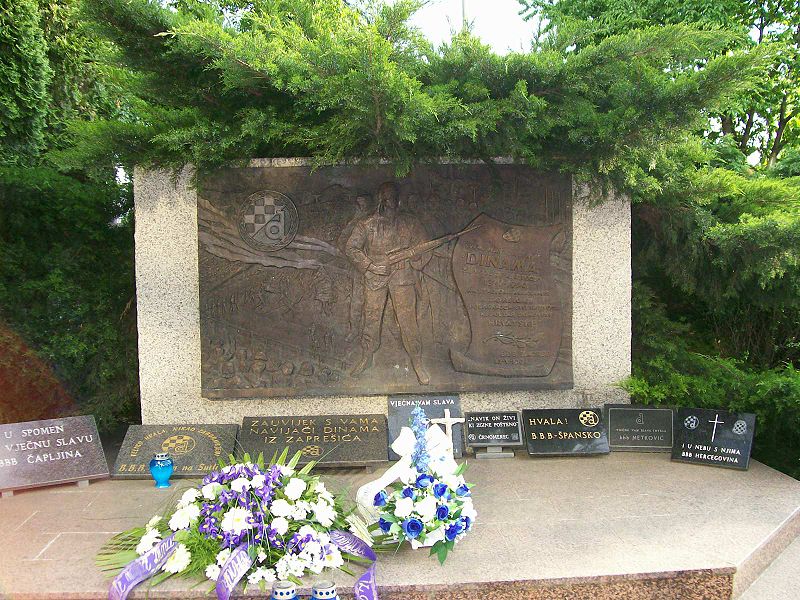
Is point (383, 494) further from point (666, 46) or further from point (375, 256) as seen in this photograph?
point (666, 46)

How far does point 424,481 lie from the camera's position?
3.40 metres

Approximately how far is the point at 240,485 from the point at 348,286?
8.55 ft

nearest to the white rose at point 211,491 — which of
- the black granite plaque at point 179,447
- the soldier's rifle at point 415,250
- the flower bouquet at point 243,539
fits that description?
the flower bouquet at point 243,539

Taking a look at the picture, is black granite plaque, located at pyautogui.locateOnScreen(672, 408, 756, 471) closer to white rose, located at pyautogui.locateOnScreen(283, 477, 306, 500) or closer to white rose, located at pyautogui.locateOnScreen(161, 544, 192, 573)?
white rose, located at pyautogui.locateOnScreen(283, 477, 306, 500)

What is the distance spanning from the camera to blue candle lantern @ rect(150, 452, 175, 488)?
488 centimetres

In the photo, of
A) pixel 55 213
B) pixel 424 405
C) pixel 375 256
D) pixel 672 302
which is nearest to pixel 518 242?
pixel 375 256

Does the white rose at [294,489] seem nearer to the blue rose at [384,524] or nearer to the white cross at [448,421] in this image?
the blue rose at [384,524]

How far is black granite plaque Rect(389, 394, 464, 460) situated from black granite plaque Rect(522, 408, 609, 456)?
1.96 feet

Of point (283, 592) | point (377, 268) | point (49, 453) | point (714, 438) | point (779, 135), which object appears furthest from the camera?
point (779, 135)

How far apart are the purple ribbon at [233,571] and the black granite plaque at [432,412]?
2.28 m

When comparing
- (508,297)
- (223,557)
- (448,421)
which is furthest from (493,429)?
(223,557)

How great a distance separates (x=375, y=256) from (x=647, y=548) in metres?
3.19

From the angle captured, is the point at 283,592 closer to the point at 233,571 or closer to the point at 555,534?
the point at 233,571

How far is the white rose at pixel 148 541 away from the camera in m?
3.48
